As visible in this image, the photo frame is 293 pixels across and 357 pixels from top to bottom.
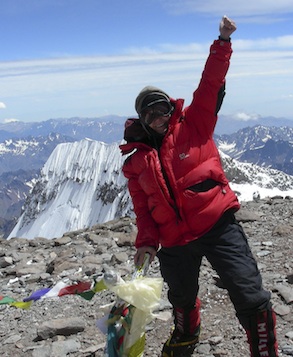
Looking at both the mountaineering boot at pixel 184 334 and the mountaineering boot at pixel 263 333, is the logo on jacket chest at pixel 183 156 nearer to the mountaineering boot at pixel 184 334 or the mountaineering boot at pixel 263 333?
the mountaineering boot at pixel 263 333

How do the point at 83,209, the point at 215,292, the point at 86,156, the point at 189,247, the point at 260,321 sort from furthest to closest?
the point at 86,156 → the point at 83,209 → the point at 215,292 → the point at 189,247 → the point at 260,321

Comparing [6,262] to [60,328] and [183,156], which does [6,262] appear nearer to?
[60,328]

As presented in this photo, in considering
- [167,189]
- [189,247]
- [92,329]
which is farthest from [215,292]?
[167,189]

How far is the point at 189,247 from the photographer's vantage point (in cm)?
463

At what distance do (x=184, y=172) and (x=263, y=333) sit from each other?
5.71ft

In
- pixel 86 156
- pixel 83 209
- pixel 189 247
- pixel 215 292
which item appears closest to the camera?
pixel 189 247

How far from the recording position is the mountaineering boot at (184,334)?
5.21m

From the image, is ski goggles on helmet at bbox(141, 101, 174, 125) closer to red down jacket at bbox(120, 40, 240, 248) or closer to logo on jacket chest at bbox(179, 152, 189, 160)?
red down jacket at bbox(120, 40, 240, 248)

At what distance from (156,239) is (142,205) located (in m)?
0.40

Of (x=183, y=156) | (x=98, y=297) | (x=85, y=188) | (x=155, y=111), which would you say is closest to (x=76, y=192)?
(x=85, y=188)

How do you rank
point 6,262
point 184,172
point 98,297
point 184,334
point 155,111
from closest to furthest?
point 184,172 → point 155,111 → point 184,334 → point 98,297 → point 6,262

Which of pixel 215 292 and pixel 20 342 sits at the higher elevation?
pixel 215 292

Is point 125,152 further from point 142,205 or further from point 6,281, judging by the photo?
point 6,281

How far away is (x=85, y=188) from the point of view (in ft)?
444
